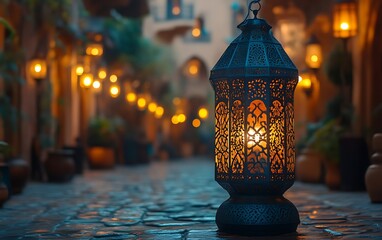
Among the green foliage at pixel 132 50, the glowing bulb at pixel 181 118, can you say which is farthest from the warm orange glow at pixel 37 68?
the glowing bulb at pixel 181 118

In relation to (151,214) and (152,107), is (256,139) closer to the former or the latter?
(151,214)

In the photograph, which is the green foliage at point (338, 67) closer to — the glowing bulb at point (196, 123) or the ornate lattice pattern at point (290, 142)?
the ornate lattice pattern at point (290, 142)

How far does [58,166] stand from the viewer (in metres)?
16.2

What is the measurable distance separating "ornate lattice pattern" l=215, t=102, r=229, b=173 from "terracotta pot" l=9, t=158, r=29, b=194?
6228 millimetres

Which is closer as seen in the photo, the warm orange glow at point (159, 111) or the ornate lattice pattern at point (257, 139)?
the ornate lattice pattern at point (257, 139)

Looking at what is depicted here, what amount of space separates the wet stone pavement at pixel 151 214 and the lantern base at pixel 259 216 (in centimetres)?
12

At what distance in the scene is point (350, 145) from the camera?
496 inches

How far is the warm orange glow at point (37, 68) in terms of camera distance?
52.0ft

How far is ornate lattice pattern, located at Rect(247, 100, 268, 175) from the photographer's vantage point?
6680mm

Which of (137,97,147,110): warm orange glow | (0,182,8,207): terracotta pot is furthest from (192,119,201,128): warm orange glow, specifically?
(0,182,8,207): terracotta pot

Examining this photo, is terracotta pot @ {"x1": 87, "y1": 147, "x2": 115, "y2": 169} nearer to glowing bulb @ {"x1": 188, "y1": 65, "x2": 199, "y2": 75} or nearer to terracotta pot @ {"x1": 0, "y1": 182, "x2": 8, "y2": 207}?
terracotta pot @ {"x1": 0, "y1": 182, "x2": 8, "y2": 207}

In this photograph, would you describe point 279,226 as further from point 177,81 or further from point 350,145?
point 177,81

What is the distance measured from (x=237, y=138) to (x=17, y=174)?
6.71m

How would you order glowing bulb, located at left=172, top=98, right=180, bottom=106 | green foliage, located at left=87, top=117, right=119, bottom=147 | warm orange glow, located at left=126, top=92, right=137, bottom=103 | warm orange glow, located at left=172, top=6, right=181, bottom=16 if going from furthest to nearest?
warm orange glow, located at left=172, top=6, right=181, bottom=16 → glowing bulb, located at left=172, top=98, right=180, bottom=106 → warm orange glow, located at left=126, top=92, right=137, bottom=103 → green foliage, located at left=87, top=117, right=119, bottom=147
